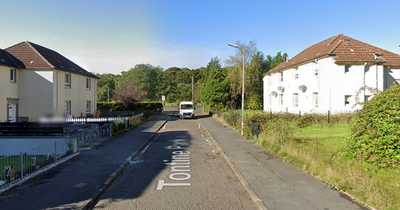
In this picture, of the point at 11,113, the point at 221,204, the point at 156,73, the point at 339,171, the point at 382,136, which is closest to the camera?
the point at 221,204

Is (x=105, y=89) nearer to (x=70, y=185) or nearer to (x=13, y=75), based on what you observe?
(x=13, y=75)

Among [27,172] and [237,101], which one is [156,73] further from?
[27,172]

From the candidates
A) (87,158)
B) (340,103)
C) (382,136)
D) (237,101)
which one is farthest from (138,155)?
(237,101)

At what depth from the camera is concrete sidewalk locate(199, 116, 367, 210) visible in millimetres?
5852

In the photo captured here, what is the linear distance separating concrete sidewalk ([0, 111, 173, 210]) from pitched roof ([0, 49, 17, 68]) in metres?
15.6

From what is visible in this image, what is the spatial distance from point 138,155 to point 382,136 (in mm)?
9396

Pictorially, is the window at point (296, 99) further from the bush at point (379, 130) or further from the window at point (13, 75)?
the window at point (13, 75)

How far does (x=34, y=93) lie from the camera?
79.2 feet

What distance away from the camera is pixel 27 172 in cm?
802

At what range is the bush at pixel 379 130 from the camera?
762cm

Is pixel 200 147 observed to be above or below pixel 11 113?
below

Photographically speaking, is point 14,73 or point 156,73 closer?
point 14,73

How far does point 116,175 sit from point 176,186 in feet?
7.49

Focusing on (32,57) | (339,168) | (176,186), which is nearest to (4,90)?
(32,57)
